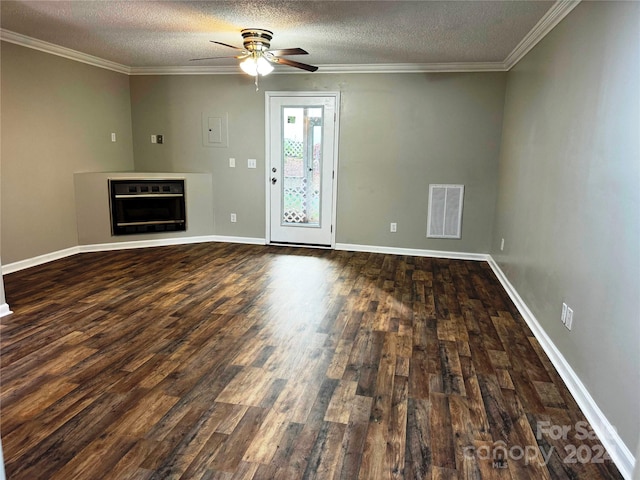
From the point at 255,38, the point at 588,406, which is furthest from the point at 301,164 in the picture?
the point at 588,406

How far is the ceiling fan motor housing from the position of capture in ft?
12.9

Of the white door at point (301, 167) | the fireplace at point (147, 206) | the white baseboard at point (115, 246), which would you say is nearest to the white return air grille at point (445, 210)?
the white door at point (301, 167)

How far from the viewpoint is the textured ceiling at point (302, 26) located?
331 cm

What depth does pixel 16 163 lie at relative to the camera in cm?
465

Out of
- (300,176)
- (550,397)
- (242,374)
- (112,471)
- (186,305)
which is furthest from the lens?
(300,176)

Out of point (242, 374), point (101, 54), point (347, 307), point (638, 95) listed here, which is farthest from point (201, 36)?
point (638, 95)

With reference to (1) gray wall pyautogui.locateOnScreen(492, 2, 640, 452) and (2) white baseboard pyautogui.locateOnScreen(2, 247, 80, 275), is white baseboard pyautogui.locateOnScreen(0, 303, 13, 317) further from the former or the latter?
(1) gray wall pyautogui.locateOnScreen(492, 2, 640, 452)

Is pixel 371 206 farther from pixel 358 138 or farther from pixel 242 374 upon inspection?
pixel 242 374

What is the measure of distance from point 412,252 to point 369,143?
1.54 meters

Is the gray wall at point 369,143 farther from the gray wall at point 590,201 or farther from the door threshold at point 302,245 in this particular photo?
the gray wall at point 590,201

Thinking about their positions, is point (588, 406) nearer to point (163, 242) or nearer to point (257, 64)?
point (257, 64)

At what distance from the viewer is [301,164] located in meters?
6.00

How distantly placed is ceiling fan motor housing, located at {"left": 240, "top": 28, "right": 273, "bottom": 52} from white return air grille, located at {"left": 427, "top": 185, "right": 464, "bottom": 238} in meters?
2.75

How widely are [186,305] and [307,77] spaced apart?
345 cm
